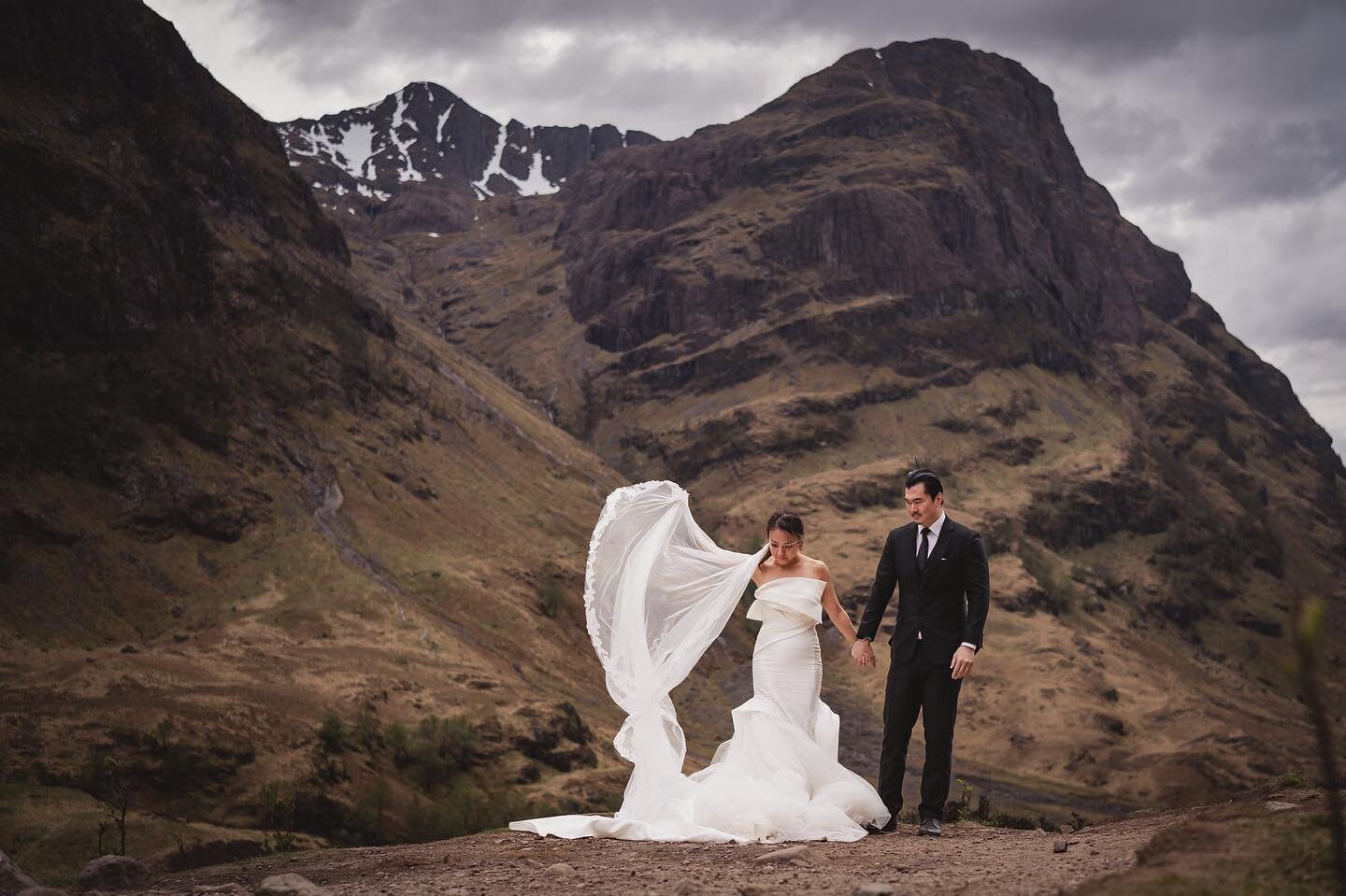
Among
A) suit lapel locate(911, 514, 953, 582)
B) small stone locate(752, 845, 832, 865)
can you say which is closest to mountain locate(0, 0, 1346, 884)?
small stone locate(752, 845, 832, 865)

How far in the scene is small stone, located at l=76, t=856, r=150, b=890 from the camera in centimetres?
941

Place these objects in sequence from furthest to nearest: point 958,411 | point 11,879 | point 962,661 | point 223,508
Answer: point 958,411
point 223,508
point 962,661
point 11,879

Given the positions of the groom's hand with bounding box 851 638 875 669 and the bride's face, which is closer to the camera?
the groom's hand with bounding box 851 638 875 669

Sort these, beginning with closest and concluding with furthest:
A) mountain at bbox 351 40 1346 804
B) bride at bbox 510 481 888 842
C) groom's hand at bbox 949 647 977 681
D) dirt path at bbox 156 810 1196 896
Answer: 1. dirt path at bbox 156 810 1196 896
2. groom's hand at bbox 949 647 977 681
3. bride at bbox 510 481 888 842
4. mountain at bbox 351 40 1346 804

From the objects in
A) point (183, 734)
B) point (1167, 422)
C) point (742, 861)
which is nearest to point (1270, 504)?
point (1167, 422)

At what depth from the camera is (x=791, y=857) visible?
343 inches

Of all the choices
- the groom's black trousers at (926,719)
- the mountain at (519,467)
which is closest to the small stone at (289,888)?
the groom's black trousers at (926,719)

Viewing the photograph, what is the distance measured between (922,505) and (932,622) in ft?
3.63

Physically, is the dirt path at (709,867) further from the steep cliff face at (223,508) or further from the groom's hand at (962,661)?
the steep cliff face at (223,508)

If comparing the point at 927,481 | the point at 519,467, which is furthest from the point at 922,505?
the point at 519,467

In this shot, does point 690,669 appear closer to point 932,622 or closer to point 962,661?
point 932,622

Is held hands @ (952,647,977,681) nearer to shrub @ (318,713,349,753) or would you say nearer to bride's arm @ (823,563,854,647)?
bride's arm @ (823,563,854,647)

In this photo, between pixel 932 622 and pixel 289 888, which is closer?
pixel 289 888

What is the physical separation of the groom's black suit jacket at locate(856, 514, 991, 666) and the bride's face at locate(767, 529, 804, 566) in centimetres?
134
